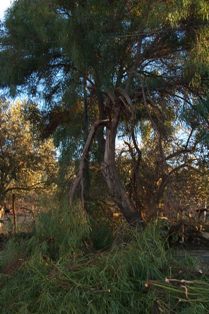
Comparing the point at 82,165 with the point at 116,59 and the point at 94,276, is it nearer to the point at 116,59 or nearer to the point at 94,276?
the point at 116,59

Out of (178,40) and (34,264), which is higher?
(178,40)

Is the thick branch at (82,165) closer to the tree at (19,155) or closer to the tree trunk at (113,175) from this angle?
the tree trunk at (113,175)

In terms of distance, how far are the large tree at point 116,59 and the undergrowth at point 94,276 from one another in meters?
3.02

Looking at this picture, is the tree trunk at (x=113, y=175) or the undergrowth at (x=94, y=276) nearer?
the undergrowth at (x=94, y=276)

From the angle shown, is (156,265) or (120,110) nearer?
(156,265)

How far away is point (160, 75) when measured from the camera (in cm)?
1396

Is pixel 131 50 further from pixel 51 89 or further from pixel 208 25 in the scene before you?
pixel 51 89

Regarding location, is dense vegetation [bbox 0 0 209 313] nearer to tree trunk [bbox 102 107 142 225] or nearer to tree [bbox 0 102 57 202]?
tree trunk [bbox 102 107 142 225]

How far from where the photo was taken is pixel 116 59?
1305 cm

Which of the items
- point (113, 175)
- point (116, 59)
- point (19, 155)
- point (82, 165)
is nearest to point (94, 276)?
point (82, 165)

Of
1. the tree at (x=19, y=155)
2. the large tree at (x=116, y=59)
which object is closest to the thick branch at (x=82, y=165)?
the large tree at (x=116, y=59)

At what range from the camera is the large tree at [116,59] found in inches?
454

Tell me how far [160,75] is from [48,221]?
5.31m

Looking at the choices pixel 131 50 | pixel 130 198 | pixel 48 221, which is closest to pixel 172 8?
pixel 131 50
